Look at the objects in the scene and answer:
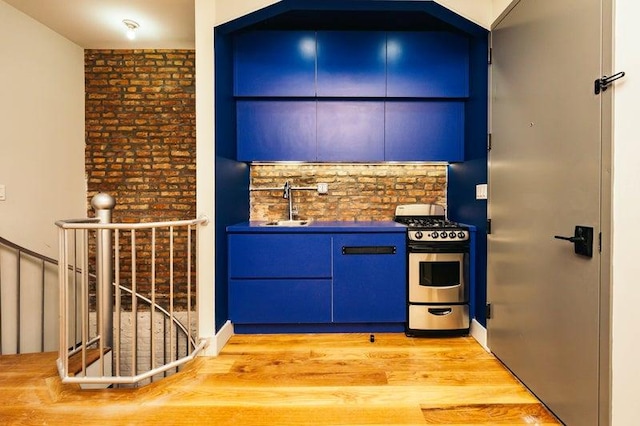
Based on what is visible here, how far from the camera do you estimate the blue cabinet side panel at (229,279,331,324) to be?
2.88m

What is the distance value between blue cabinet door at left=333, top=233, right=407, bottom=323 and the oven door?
97 millimetres

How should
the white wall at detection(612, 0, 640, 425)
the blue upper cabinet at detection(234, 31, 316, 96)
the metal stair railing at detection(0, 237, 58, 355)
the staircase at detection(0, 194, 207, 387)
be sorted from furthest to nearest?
the blue upper cabinet at detection(234, 31, 316, 96) < the metal stair railing at detection(0, 237, 58, 355) < the staircase at detection(0, 194, 207, 387) < the white wall at detection(612, 0, 640, 425)

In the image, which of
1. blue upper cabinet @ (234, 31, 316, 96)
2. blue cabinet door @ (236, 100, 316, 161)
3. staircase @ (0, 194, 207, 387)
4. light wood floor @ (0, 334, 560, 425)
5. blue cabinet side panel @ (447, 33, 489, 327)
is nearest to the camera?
light wood floor @ (0, 334, 560, 425)

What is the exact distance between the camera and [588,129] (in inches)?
61.7

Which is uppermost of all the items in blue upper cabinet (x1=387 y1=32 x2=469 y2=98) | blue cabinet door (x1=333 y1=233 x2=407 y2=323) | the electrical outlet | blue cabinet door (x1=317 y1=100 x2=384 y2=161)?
blue upper cabinet (x1=387 y1=32 x2=469 y2=98)

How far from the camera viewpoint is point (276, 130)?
3154mm

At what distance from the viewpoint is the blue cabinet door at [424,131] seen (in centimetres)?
317

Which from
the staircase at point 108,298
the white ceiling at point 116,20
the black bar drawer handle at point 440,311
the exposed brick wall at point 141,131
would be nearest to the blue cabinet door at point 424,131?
the black bar drawer handle at point 440,311

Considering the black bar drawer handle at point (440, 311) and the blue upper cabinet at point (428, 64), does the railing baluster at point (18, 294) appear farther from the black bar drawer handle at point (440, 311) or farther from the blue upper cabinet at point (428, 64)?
the blue upper cabinet at point (428, 64)

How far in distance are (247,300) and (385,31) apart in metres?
2.64

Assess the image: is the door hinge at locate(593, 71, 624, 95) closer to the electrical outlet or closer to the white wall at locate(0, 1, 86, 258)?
the electrical outlet

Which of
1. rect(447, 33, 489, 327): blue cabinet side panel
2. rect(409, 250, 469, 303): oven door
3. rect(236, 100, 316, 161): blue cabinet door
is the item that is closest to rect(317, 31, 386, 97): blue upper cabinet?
rect(236, 100, 316, 161): blue cabinet door

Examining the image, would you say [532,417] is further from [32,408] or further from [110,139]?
Result: [110,139]

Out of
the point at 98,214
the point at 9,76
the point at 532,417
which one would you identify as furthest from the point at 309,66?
the point at 532,417
